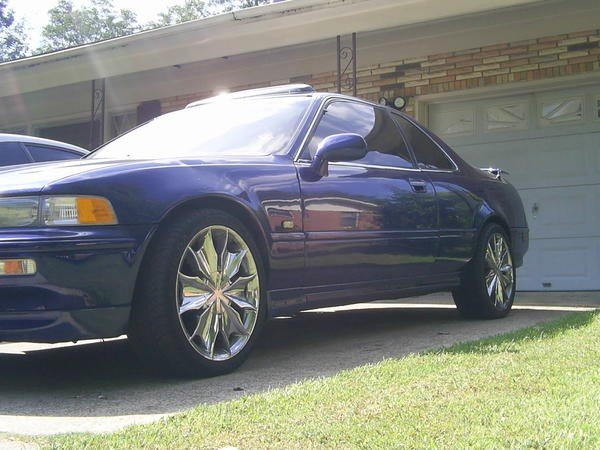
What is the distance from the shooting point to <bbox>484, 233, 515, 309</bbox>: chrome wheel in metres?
6.00

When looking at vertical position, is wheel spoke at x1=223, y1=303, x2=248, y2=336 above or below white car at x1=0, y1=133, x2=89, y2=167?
below

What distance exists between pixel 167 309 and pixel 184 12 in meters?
Answer: 49.8

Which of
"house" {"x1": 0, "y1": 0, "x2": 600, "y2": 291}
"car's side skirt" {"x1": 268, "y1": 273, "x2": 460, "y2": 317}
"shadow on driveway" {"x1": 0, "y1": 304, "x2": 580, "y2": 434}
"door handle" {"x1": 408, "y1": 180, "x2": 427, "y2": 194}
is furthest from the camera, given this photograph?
"house" {"x1": 0, "y1": 0, "x2": 600, "y2": 291}

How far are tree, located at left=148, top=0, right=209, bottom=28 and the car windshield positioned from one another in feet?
154

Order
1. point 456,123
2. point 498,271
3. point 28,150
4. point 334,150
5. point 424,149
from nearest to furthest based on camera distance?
point 334,150, point 424,149, point 498,271, point 28,150, point 456,123

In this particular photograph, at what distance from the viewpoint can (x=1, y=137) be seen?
6484 mm

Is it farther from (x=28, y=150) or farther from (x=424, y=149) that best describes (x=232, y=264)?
(x=28, y=150)

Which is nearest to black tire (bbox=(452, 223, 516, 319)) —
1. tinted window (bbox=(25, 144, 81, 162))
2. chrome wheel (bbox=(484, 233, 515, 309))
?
chrome wheel (bbox=(484, 233, 515, 309))

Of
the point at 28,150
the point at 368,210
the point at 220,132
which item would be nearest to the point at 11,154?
the point at 28,150

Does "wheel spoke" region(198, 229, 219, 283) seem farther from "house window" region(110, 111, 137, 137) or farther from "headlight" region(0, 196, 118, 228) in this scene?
"house window" region(110, 111, 137, 137)

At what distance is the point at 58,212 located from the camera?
3387 mm

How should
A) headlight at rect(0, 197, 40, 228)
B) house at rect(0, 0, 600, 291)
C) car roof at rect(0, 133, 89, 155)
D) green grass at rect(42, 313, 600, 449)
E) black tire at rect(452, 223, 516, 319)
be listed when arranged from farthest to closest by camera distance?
house at rect(0, 0, 600, 291) < car roof at rect(0, 133, 89, 155) < black tire at rect(452, 223, 516, 319) < headlight at rect(0, 197, 40, 228) < green grass at rect(42, 313, 600, 449)

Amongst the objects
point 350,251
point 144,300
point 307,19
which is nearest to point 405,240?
point 350,251

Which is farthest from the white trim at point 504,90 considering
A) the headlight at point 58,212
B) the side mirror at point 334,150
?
the headlight at point 58,212
